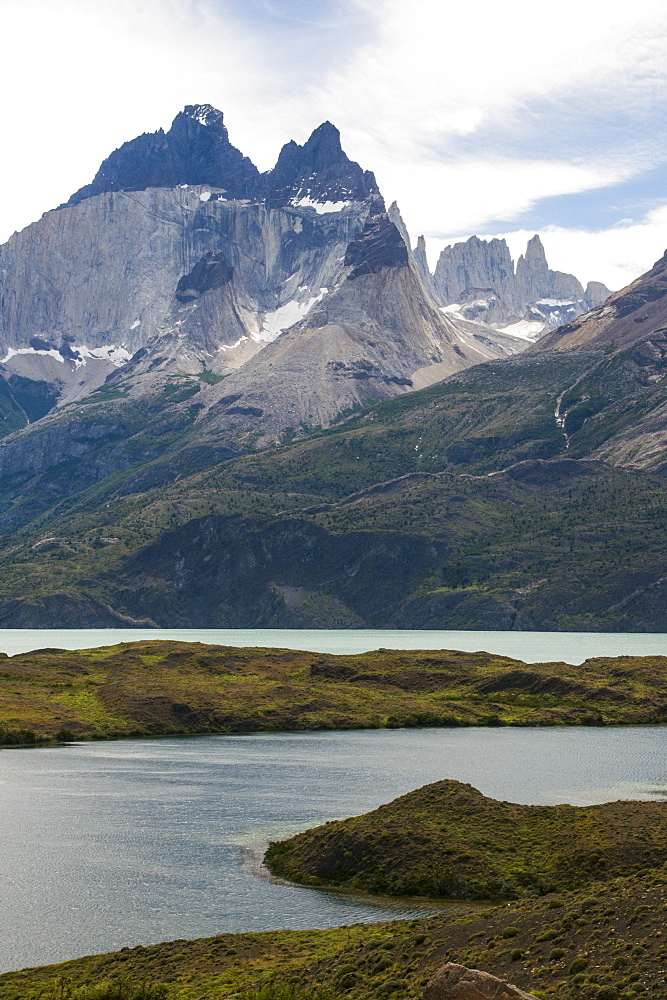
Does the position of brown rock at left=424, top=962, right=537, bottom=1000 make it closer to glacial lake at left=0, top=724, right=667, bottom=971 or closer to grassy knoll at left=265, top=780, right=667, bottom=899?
glacial lake at left=0, top=724, right=667, bottom=971

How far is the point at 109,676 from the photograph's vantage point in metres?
164

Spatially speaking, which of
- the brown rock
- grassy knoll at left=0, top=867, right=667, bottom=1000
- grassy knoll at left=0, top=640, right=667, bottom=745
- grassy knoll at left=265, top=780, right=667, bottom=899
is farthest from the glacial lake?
the brown rock

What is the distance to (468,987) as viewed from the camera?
1336 inches

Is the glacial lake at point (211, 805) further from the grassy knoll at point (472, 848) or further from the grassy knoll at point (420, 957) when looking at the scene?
the grassy knoll at point (420, 957)

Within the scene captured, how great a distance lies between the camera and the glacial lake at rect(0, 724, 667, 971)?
57469 millimetres

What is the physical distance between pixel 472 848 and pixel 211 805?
28.3 m

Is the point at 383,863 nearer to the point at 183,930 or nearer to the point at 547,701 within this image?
the point at 183,930

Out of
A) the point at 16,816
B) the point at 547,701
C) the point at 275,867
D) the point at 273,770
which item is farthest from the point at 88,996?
the point at 547,701

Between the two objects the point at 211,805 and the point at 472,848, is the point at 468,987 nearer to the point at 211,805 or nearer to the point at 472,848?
the point at 472,848

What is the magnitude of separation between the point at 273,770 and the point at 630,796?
1307 inches

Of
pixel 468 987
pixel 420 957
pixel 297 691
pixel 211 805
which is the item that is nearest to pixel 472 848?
pixel 420 957

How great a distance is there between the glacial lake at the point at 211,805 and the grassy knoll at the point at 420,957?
4.45m

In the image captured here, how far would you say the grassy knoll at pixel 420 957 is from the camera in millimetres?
39656

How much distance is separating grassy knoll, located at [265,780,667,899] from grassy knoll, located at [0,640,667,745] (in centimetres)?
6496
